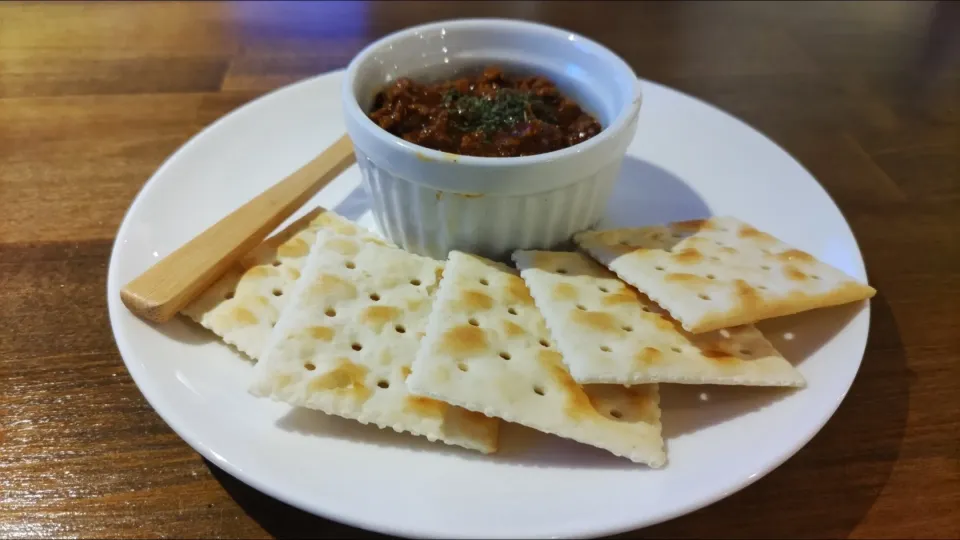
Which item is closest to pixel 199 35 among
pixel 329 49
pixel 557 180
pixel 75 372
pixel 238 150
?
pixel 329 49

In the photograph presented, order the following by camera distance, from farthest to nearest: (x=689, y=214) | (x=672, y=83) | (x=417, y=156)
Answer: (x=672, y=83), (x=689, y=214), (x=417, y=156)

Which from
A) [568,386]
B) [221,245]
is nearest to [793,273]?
[568,386]

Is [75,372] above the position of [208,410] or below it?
below

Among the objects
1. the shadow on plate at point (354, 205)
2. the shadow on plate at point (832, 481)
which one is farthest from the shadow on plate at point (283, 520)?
the shadow on plate at point (354, 205)

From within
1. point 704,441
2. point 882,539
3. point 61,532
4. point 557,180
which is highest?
point 557,180

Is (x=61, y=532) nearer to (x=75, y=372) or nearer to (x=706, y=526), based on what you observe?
(x=75, y=372)

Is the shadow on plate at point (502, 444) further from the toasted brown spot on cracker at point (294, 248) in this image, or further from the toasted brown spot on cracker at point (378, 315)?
the toasted brown spot on cracker at point (294, 248)
